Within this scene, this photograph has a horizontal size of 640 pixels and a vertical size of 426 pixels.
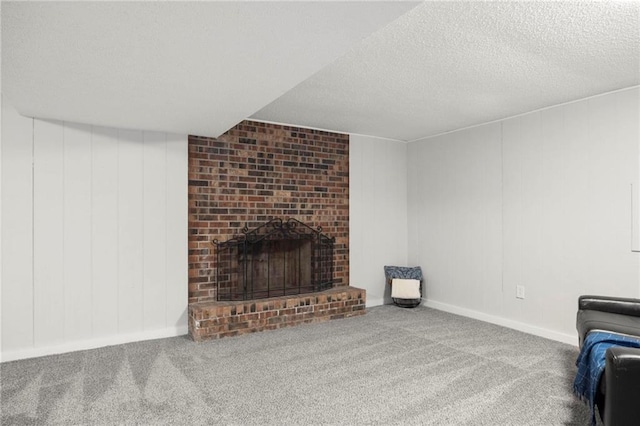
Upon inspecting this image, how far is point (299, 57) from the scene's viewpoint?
6.13 ft

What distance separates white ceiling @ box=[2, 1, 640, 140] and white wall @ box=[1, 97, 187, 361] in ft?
0.93

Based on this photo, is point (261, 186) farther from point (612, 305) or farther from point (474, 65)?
point (612, 305)

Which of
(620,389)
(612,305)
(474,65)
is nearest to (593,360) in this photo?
(620,389)

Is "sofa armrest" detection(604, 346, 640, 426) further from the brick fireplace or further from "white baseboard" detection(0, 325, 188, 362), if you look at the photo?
"white baseboard" detection(0, 325, 188, 362)

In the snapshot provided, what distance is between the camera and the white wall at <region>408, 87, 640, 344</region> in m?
3.23

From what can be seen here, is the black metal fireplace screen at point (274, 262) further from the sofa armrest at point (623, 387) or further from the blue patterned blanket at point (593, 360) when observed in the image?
the sofa armrest at point (623, 387)

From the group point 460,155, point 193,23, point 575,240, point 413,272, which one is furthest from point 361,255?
point 193,23

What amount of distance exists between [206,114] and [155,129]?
82cm

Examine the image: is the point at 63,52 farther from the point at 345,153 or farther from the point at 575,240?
the point at 575,240

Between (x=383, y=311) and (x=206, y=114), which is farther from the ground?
(x=206, y=114)

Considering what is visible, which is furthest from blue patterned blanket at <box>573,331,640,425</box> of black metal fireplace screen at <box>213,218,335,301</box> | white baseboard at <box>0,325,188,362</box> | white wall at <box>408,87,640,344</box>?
white baseboard at <box>0,325,188,362</box>

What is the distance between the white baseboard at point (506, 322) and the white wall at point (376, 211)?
2.13 ft

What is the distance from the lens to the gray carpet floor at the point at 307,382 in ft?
7.15

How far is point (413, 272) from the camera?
16.4ft
